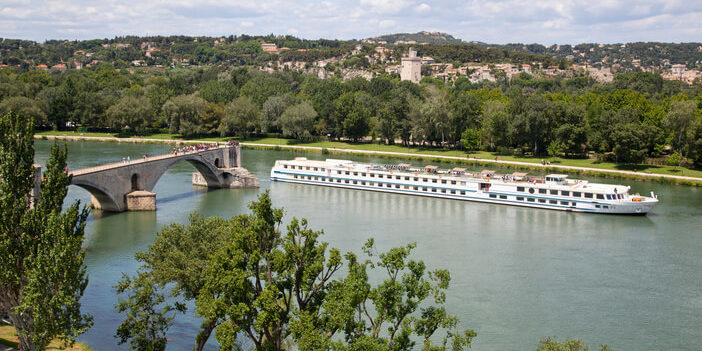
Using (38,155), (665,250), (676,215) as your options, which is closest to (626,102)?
(676,215)

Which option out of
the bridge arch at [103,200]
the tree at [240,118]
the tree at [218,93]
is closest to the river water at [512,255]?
the bridge arch at [103,200]

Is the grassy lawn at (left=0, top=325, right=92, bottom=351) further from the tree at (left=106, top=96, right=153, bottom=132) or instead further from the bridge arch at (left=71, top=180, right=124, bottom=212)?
the tree at (left=106, top=96, right=153, bottom=132)

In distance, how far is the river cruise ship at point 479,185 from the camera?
47031 millimetres

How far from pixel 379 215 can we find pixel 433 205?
21.4 feet

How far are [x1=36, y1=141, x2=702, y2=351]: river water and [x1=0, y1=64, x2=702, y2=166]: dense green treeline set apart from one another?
13.3 metres

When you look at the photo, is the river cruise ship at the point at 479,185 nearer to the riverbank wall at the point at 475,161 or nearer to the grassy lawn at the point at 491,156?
the riverbank wall at the point at 475,161

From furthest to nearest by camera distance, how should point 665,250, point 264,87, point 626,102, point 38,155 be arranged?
point 264,87 → point 626,102 → point 38,155 → point 665,250

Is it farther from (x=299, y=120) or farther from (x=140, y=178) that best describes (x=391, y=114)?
(x=140, y=178)

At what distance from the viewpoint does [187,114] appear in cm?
9094

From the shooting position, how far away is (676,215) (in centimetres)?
4597

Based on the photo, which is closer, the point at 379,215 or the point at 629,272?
the point at 629,272

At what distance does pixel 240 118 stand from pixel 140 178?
144ft

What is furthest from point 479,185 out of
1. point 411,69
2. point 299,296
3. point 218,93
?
point 411,69

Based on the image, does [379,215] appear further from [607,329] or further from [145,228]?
[607,329]
